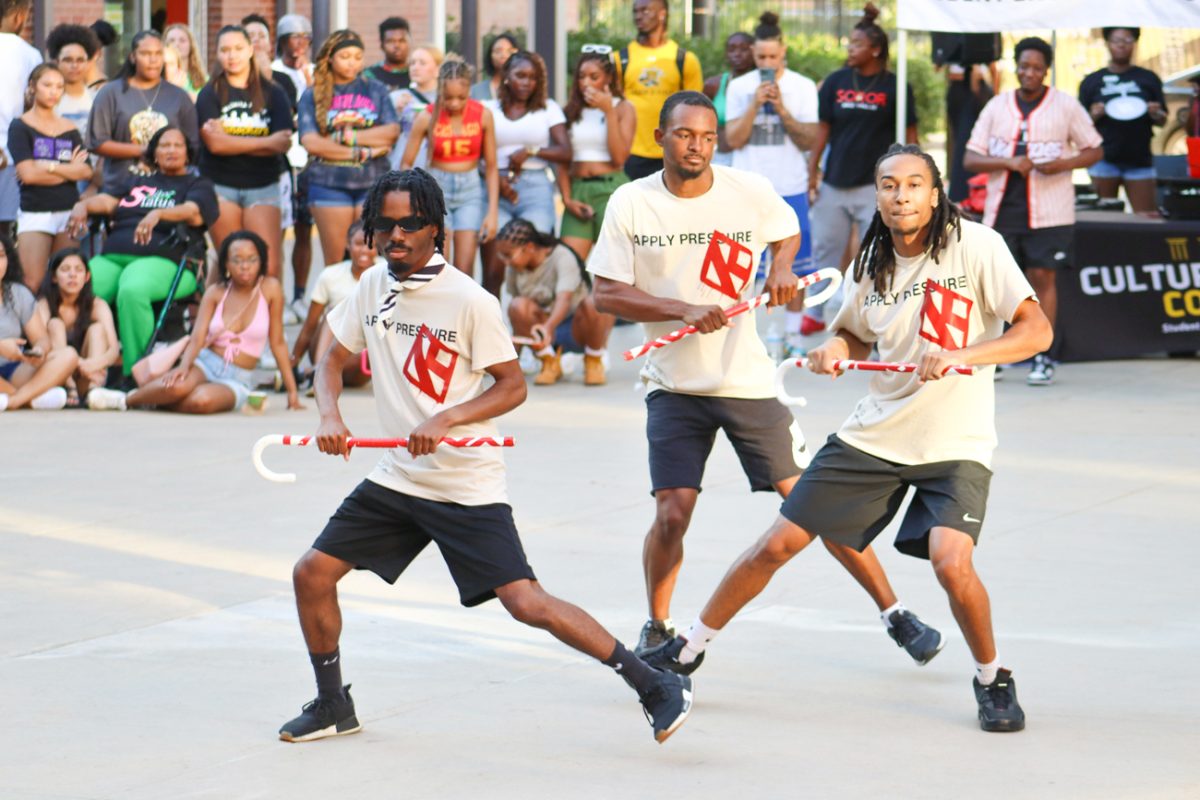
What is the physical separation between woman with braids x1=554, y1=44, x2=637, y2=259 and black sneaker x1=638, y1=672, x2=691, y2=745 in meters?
7.18

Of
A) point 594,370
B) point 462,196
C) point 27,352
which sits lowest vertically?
point 594,370

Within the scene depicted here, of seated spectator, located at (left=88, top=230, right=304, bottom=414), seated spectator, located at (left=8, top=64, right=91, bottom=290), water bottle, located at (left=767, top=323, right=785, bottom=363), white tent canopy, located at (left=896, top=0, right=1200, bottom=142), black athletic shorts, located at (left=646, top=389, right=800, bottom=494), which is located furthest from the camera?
water bottle, located at (left=767, top=323, right=785, bottom=363)

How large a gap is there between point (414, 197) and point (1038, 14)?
7.17 meters

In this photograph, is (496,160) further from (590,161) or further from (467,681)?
(467,681)

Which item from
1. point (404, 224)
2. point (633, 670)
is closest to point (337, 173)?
point (404, 224)

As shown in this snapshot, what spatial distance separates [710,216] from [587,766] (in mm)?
1796

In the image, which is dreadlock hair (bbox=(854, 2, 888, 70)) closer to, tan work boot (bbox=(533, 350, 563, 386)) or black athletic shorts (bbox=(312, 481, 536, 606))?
tan work boot (bbox=(533, 350, 563, 386))

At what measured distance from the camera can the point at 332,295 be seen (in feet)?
36.1

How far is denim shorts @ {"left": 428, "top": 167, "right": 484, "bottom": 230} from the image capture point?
38.1 ft

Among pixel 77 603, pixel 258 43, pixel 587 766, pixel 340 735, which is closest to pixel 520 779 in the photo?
pixel 587 766

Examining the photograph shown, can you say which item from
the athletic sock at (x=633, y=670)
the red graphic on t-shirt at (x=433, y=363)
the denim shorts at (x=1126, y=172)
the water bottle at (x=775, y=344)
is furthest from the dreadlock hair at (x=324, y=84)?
the athletic sock at (x=633, y=670)

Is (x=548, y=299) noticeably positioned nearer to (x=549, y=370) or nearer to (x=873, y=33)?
(x=549, y=370)

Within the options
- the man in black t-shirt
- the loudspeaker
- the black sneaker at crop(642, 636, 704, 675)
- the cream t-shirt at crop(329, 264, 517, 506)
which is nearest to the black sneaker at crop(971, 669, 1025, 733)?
the black sneaker at crop(642, 636, 704, 675)

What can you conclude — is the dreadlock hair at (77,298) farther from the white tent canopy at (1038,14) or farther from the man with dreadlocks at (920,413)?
the man with dreadlocks at (920,413)
